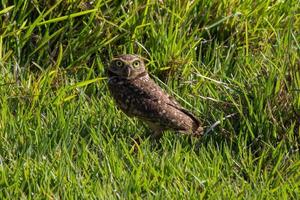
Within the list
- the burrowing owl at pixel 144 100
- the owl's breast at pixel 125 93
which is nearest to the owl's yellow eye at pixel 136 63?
Result: the burrowing owl at pixel 144 100

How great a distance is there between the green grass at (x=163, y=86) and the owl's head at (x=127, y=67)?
182mm

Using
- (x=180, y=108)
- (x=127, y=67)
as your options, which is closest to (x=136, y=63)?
(x=127, y=67)

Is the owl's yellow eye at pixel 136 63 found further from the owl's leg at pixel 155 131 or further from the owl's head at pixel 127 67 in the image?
the owl's leg at pixel 155 131

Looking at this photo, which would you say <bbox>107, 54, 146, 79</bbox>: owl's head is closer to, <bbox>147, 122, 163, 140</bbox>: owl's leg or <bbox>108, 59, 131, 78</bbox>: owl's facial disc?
<bbox>108, 59, 131, 78</bbox>: owl's facial disc

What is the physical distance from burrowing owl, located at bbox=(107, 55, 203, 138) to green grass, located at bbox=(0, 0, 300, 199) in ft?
0.38

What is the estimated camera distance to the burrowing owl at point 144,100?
551 cm

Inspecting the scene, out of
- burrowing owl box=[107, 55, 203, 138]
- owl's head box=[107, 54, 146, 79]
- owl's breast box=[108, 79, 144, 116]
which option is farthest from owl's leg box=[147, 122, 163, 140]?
owl's head box=[107, 54, 146, 79]

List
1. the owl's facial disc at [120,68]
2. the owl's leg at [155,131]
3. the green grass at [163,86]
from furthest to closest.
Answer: the owl's facial disc at [120,68] < the owl's leg at [155,131] < the green grass at [163,86]

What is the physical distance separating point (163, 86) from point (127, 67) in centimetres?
52

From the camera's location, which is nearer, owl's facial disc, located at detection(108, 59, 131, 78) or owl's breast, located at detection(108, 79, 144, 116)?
owl's breast, located at detection(108, 79, 144, 116)

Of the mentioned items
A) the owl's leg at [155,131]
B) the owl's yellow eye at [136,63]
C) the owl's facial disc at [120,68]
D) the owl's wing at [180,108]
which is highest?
the owl's yellow eye at [136,63]

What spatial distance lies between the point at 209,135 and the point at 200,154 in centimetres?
30

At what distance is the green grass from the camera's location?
4781 millimetres

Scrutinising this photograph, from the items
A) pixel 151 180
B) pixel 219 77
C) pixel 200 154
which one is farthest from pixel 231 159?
pixel 219 77
